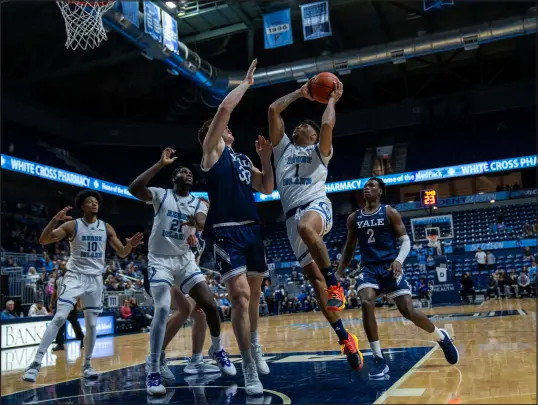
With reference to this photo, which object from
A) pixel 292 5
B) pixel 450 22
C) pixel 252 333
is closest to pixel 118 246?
pixel 252 333

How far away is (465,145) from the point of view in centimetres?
2970

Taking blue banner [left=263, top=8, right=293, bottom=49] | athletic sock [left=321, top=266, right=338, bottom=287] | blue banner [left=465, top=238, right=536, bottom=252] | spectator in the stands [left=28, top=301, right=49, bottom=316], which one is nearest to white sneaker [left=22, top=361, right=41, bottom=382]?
athletic sock [left=321, top=266, right=338, bottom=287]

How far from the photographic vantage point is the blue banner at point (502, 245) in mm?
23688

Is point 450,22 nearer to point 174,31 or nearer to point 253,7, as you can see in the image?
point 253,7

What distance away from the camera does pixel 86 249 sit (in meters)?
6.01

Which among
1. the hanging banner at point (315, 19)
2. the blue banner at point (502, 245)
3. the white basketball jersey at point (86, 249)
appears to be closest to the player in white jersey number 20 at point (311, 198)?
the white basketball jersey at point (86, 249)

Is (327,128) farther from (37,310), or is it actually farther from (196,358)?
(37,310)

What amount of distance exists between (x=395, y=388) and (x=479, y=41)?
1858 centimetres

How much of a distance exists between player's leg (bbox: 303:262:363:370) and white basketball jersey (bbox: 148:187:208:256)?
116cm

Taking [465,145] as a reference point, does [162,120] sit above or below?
above

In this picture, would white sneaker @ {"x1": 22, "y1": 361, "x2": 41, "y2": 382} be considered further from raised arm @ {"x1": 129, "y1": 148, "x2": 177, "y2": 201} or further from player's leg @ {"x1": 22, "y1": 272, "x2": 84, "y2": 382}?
raised arm @ {"x1": 129, "y1": 148, "x2": 177, "y2": 201}

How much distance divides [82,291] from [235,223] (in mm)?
2501

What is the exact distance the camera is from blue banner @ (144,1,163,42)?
16078mm

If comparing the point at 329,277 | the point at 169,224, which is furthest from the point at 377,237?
the point at 169,224
